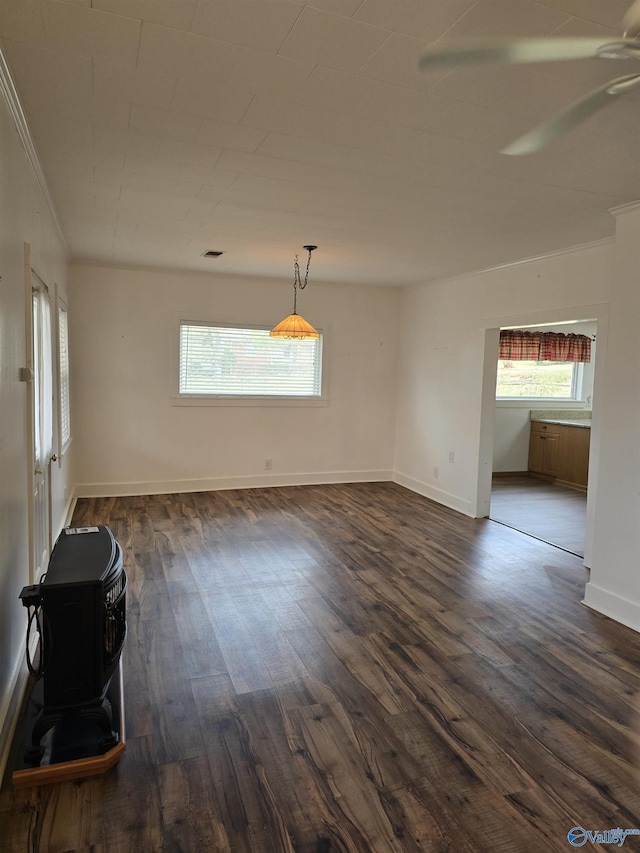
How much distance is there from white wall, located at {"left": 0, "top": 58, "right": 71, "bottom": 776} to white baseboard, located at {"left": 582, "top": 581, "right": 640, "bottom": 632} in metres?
3.24

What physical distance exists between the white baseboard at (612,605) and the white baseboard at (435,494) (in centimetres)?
215

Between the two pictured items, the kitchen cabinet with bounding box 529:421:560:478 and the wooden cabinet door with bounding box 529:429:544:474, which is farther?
the wooden cabinet door with bounding box 529:429:544:474

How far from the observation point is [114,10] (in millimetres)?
1628

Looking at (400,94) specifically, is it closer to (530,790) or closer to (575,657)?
(530,790)

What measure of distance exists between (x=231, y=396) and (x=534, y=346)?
14.4ft

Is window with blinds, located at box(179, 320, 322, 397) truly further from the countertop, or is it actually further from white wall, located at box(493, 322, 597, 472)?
the countertop

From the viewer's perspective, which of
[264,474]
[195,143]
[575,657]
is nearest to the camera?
[195,143]

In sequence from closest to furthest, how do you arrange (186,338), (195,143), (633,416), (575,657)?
(195,143) < (575,657) < (633,416) < (186,338)

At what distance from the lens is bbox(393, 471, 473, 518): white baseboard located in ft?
19.0

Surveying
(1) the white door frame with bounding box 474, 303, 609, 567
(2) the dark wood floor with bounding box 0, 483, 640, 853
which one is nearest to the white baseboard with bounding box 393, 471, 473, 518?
(1) the white door frame with bounding box 474, 303, 609, 567

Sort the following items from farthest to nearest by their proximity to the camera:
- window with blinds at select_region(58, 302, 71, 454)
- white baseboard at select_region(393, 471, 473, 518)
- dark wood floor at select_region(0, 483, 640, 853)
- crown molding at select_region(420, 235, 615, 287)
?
1. white baseboard at select_region(393, 471, 473, 518)
2. window with blinds at select_region(58, 302, 71, 454)
3. crown molding at select_region(420, 235, 615, 287)
4. dark wood floor at select_region(0, 483, 640, 853)

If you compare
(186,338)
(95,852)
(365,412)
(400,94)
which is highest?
(400,94)

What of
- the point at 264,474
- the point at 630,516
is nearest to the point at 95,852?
the point at 630,516

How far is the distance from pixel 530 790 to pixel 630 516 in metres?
1.89
